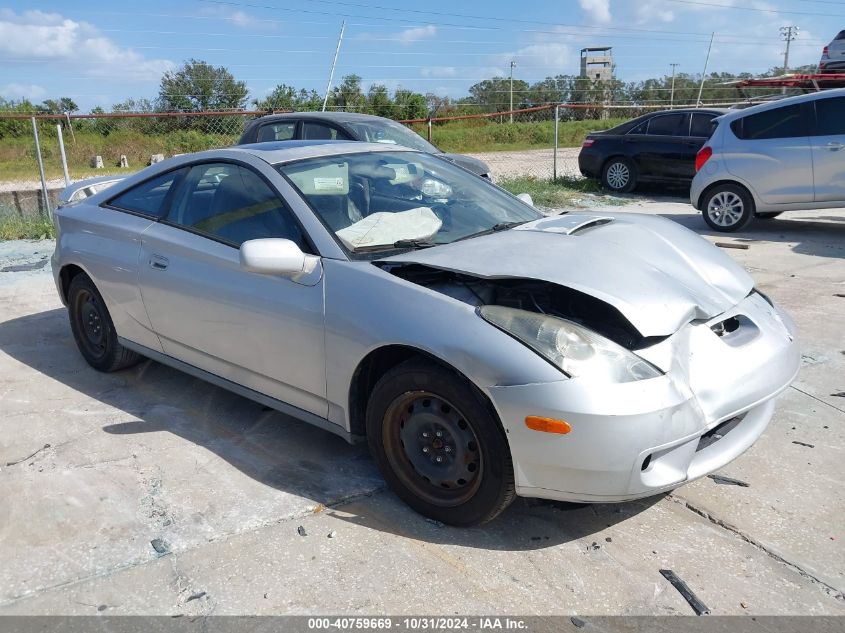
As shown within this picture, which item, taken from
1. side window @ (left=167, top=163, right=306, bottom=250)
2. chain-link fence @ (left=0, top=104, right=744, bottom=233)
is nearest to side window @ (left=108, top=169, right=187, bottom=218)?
side window @ (left=167, top=163, right=306, bottom=250)

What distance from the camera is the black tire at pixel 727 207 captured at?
910cm

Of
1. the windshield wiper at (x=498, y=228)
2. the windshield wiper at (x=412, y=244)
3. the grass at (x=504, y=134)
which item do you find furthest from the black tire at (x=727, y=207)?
the grass at (x=504, y=134)

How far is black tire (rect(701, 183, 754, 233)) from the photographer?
29.9 ft

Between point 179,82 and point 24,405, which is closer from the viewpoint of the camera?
point 24,405

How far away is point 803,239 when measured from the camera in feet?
28.6

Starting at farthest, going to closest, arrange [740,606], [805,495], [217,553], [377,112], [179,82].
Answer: [377,112]
[179,82]
[805,495]
[217,553]
[740,606]

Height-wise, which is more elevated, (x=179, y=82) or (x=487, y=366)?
(x=179, y=82)

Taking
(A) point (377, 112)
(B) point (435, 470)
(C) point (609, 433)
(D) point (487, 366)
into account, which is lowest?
(B) point (435, 470)

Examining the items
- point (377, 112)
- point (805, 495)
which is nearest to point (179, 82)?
point (377, 112)

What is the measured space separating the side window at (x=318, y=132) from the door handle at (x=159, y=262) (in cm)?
518

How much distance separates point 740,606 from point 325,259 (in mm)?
2125

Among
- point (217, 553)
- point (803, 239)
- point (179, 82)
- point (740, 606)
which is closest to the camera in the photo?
point (740, 606)

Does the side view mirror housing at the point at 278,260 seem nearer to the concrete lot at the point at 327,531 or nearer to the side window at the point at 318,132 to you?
the concrete lot at the point at 327,531

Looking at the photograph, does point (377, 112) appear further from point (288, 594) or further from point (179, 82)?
point (288, 594)
